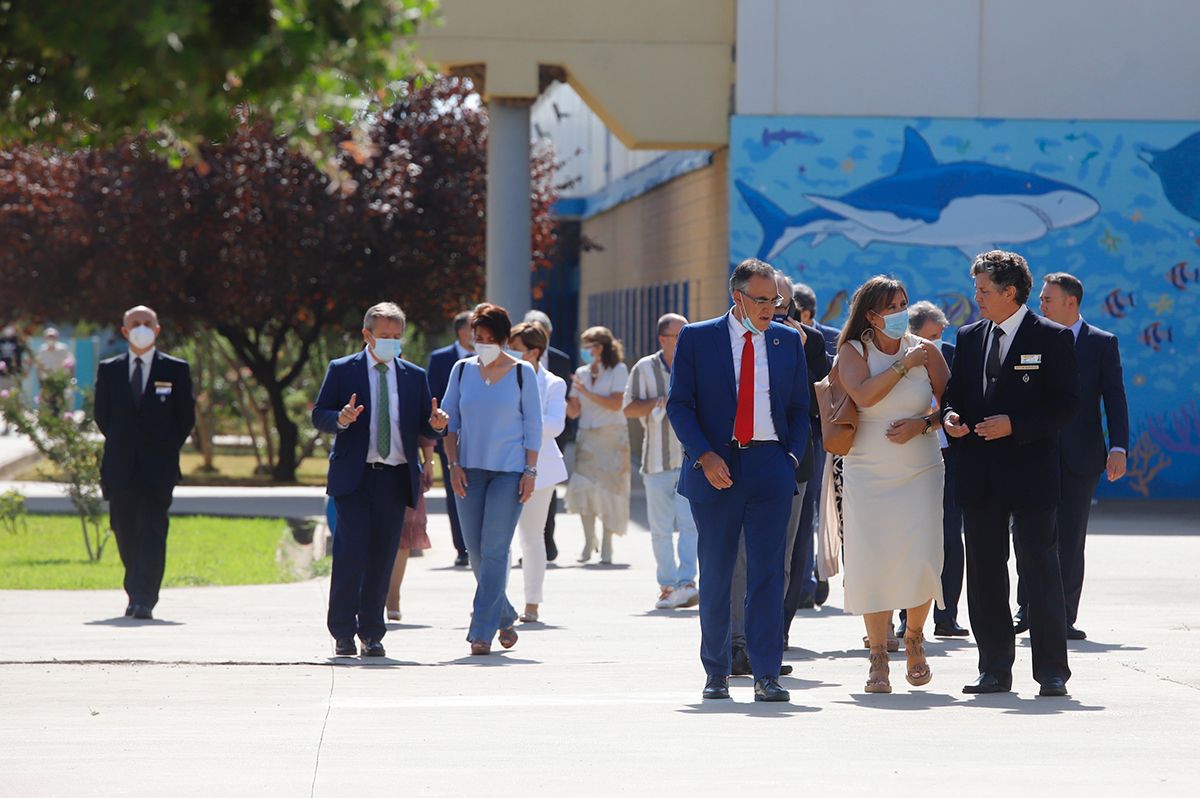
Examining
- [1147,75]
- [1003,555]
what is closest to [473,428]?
[1003,555]

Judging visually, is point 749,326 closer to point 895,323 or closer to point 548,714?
point 895,323

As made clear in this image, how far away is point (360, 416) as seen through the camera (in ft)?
34.1

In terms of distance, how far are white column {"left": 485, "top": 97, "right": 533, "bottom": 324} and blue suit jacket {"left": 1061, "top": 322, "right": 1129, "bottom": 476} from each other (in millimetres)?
12609

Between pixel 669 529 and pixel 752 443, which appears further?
pixel 669 529

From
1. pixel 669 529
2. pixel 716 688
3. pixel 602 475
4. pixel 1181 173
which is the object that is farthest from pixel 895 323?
pixel 1181 173

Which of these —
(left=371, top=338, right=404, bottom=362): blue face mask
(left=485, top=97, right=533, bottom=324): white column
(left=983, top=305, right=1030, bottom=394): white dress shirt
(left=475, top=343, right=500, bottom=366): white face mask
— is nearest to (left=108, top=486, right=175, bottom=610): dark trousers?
(left=371, top=338, right=404, bottom=362): blue face mask

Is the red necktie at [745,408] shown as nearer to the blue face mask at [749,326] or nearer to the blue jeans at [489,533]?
the blue face mask at [749,326]

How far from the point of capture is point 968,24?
73.7 feet

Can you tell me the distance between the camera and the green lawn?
1470 cm

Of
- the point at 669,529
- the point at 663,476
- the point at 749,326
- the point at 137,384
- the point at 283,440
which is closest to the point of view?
the point at 749,326

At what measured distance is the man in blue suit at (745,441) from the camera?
342 inches

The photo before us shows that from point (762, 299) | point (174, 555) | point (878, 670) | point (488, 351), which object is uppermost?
point (762, 299)

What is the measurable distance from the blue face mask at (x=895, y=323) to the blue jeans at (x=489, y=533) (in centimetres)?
255

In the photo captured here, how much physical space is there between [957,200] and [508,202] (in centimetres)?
521
